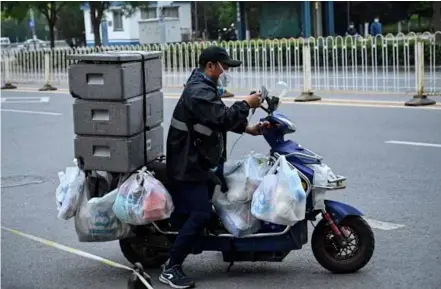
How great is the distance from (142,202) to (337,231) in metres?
1.31

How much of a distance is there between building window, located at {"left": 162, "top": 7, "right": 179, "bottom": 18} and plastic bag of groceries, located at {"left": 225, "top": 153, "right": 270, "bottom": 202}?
149ft

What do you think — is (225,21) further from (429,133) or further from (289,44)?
(429,133)

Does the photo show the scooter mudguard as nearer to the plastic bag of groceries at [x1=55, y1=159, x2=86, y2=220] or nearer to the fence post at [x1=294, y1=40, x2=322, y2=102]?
the plastic bag of groceries at [x1=55, y1=159, x2=86, y2=220]

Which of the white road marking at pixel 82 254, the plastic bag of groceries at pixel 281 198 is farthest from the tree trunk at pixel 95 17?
the plastic bag of groceries at pixel 281 198

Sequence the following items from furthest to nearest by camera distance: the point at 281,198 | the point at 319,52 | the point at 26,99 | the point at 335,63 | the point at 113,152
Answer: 1. the point at 26,99
2. the point at 319,52
3. the point at 335,63
4. the point at 113,152
5. the point at 281,198

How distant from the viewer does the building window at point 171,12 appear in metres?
50.3

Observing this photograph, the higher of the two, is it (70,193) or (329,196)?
(70,193)

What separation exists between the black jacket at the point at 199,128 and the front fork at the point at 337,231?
802mm

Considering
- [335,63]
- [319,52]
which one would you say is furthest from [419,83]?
[319,52]

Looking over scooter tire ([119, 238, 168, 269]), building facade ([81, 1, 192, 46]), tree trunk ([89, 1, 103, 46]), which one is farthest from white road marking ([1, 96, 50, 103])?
building facade ([81, 1, 192, 46])

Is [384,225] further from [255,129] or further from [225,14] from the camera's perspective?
[225,14]

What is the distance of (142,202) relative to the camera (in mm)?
5312

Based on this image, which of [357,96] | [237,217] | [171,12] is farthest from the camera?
[171,12]

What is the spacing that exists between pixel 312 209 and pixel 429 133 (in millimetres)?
6618
